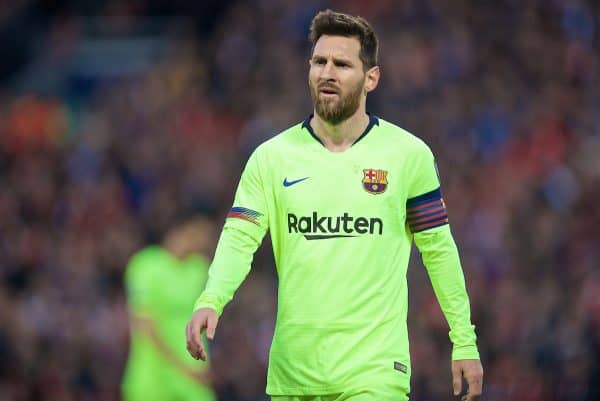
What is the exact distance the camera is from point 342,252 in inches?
224

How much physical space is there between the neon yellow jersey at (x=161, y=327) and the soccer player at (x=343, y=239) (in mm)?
4039

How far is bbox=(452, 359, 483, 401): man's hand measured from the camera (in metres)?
5.65

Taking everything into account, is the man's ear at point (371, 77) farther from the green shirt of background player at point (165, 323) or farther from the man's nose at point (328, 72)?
the green shirt of background player at point (165, 323)

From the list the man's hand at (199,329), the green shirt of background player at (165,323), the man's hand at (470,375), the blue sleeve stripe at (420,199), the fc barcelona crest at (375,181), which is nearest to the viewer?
the man's hand at (199,329)

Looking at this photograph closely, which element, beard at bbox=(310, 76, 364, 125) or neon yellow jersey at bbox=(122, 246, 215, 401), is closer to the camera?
beard at bbox=(310, 76, 364, 125)

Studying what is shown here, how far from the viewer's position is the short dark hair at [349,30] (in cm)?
579

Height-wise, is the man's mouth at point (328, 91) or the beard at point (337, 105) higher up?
the man's mouth at point (328, 91)

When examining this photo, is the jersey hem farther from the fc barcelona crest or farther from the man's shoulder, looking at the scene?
the man's shoulder

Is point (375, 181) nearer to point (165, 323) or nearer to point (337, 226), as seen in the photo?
point (337, 226)

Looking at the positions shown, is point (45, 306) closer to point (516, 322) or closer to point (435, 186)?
point (516, 322)

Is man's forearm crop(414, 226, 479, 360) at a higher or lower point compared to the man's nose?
lower

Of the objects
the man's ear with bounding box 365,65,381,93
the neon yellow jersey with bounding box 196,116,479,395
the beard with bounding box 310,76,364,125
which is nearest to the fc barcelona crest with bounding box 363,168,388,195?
the neon yellow jersey with bounding box 196,116,479,395

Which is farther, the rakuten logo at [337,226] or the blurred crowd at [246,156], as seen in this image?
the blurred crowd at [246,156]

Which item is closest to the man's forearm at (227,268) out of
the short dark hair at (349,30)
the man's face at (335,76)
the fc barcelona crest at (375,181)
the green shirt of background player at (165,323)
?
the fc barcelona crest at (375,181)
